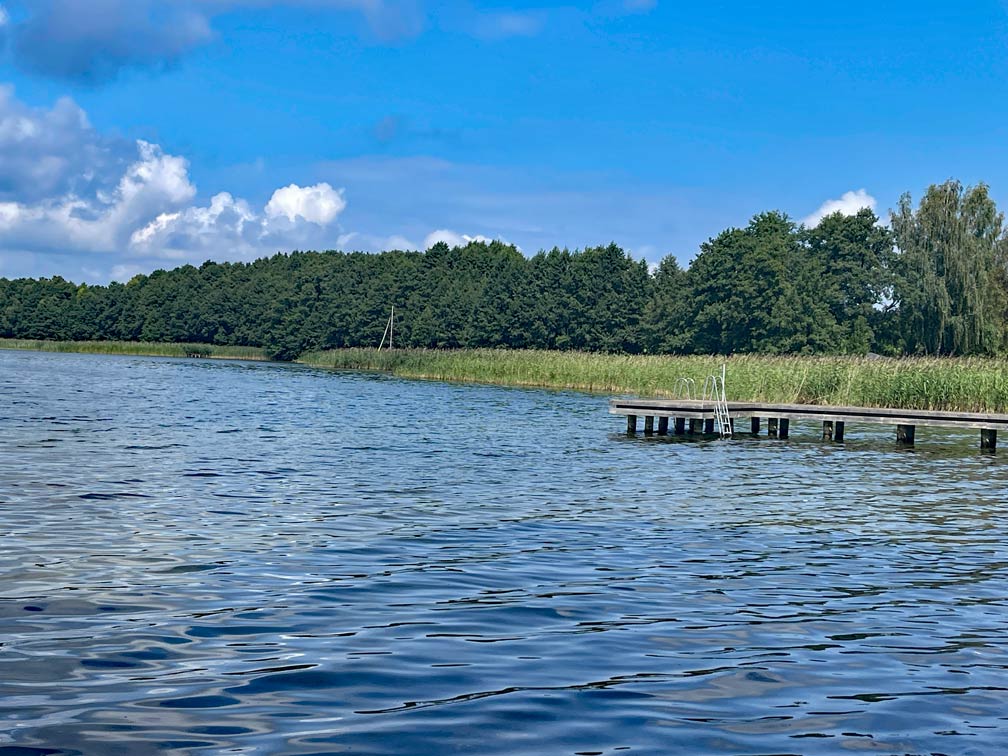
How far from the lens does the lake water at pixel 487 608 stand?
601 cm

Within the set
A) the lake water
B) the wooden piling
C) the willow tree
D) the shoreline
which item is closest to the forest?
the willow tree

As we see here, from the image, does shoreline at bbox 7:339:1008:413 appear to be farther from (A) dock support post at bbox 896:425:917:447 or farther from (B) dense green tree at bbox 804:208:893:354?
(B) dense green tree at bbox 804:208:893:354

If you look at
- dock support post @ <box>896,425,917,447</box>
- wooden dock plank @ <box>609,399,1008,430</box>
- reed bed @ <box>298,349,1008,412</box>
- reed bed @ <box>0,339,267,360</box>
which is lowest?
dock support post @ <box>896,425,917,447</box>

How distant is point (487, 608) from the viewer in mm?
8852

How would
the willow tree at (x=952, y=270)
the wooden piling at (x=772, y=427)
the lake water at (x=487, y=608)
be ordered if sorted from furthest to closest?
the willow tree at (x=952, y=270), the wooden piling at (x=772, y=427), the lake water at (x=487, y=608)

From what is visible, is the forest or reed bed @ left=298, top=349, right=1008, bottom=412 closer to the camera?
reed bed @ left=298, top=349, right=1008, bottom=412

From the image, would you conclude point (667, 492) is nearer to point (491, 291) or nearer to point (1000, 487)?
point (1000, 487)

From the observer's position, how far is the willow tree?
74562 mm

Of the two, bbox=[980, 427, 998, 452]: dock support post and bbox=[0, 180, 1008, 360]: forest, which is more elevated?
bbox=[0, 180, 1008, 360]: forest

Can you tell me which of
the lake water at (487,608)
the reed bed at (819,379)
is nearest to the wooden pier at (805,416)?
the reed bed at (819,379)

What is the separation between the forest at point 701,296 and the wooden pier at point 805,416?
48.3 meters

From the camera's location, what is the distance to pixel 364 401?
40531mm

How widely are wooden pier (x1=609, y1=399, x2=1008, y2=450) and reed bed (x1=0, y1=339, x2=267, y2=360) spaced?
98810mm

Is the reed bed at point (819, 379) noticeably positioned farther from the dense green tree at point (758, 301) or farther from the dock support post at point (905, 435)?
the dense green tree at point (758, 301)
